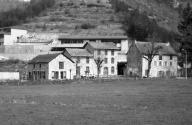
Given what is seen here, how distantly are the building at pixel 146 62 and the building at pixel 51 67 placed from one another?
20685 mm

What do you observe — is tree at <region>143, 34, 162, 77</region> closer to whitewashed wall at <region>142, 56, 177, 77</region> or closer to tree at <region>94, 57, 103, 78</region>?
whitewashed wall at <region>142, 56, 177, 77</region>

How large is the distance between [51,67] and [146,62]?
27875 millimetres

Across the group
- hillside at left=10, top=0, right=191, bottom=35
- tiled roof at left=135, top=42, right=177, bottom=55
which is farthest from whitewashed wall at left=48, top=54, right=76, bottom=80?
hillside at left=10, top=0, right=191, bottom=35

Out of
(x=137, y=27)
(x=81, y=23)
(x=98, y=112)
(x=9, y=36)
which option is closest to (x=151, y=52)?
(x=9, y=36)

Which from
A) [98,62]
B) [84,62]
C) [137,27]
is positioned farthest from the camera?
[137,27]

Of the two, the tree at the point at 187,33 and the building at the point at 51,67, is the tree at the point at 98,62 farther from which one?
the tree at the point at 187,33

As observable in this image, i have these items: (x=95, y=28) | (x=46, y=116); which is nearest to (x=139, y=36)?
(x=95, y=28)

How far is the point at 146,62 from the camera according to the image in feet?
373

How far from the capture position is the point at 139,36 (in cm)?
15450

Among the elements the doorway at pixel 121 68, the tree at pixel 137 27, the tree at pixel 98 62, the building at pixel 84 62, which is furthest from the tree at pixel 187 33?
the tree at pixel 137 27

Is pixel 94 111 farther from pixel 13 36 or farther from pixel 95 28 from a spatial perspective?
pixel 95 28

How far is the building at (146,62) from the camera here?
113 m

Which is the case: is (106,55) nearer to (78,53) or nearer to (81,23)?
(78,53)

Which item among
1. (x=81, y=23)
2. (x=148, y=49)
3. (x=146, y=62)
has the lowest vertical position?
(x=146, y=62)
